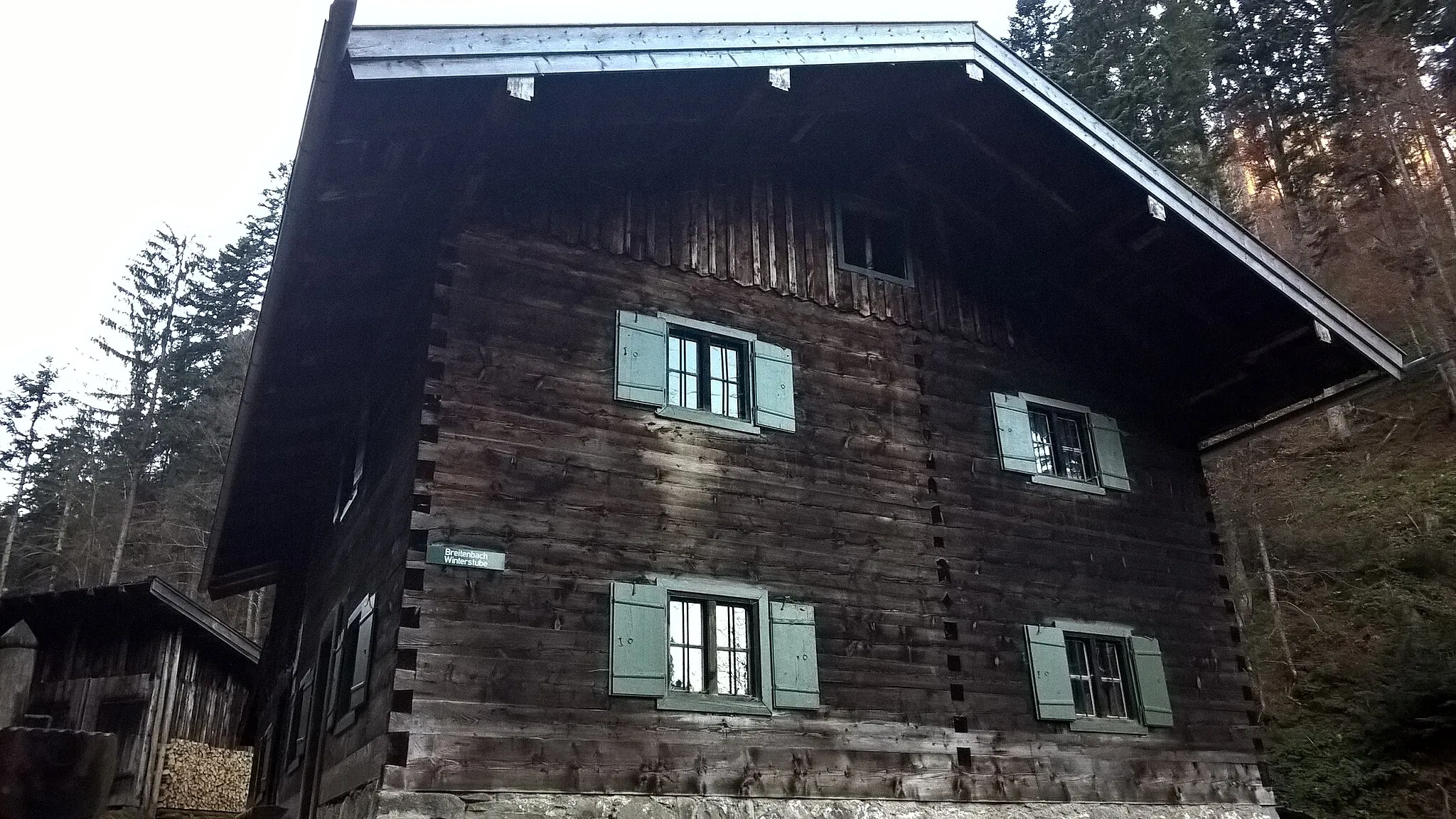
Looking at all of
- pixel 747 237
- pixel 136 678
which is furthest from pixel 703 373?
pixel 136 678

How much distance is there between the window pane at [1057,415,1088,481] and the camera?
480 inches

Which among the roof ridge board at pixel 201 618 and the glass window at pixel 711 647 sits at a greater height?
the roof ridge board at pixel 201 618

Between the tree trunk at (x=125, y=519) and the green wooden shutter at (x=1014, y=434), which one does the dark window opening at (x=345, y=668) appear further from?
the tree trunk at (x=125, y=519)

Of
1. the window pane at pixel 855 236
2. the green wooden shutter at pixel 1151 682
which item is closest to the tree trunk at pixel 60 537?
the window pane at pixel 855 236

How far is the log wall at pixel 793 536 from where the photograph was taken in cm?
814

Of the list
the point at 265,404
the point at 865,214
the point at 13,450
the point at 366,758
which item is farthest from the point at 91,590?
the point at 13,450

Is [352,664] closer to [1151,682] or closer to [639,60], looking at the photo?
[639,60]

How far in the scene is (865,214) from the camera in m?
12.1

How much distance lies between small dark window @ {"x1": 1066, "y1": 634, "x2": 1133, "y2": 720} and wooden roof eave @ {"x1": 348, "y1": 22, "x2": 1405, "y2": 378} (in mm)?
4272

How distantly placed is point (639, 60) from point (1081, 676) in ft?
24.8

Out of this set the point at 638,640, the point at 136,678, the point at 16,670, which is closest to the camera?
the point at 16,670

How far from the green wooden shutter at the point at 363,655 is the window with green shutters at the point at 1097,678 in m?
6.26

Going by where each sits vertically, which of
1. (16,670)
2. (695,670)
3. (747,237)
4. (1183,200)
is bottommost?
(16,670)

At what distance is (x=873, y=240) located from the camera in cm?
1212
